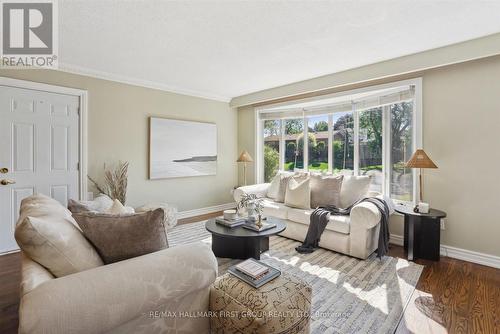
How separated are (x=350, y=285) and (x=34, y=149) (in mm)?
4060

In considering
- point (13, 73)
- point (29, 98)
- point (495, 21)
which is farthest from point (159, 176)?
point (495, 21)

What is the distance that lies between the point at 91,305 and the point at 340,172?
3.94m

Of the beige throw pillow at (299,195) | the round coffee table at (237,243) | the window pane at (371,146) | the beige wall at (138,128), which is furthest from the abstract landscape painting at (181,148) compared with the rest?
the window pane at (371,146)

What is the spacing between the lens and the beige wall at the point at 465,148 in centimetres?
277

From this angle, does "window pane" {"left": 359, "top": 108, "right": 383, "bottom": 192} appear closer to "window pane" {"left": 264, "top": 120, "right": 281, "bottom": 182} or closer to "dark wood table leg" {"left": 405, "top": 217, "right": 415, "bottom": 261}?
"dark wood table leg" {"left": 405, "top": 217, "right": 415, "bottom": 261}

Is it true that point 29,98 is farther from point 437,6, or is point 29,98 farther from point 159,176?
point 437,6

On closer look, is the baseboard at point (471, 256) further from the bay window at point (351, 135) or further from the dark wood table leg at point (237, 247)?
the dark wood table leg at point (237, 247)

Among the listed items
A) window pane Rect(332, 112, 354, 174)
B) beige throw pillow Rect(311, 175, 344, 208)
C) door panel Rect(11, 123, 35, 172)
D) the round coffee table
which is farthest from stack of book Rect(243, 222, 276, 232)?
door panel Rect(11, 123, 35, 172)

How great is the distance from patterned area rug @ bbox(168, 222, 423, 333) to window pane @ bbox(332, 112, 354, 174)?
5.26 feet

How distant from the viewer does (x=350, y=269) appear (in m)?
2.67

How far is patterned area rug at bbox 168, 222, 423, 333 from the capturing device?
6.12 feet

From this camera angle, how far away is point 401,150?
3588mm

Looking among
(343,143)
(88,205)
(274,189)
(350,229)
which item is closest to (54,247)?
(88,205)

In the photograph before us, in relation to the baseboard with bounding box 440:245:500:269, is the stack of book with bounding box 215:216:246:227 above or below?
above
